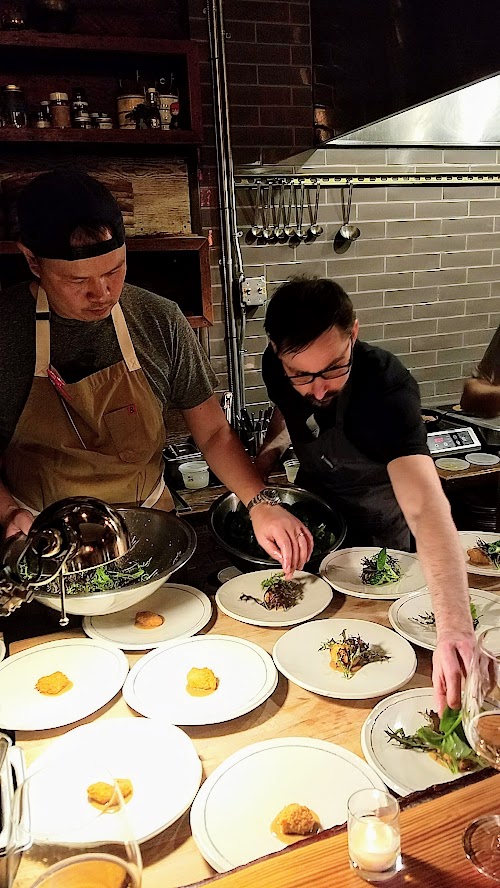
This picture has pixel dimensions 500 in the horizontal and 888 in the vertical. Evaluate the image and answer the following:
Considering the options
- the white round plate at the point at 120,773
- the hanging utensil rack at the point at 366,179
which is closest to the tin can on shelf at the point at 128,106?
the hanging utensil rack at the point at 366,179

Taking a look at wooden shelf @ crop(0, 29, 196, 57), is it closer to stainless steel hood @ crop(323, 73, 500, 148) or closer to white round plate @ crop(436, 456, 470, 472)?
stainless steel hood @ crop(323, 73, 500, 148)

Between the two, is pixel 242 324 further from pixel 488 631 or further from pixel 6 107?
pixel 488 631

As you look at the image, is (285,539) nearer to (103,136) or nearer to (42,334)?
(42,334)

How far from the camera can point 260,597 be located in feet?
5.33

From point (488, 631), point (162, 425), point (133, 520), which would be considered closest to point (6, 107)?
point (162, 425)

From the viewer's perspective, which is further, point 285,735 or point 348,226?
point 348,226

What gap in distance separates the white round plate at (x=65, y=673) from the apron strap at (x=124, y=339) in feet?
2.72

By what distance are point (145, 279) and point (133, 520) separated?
77.0 inches

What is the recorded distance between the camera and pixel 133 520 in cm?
169

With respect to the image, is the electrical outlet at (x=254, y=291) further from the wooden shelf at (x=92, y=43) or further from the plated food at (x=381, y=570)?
the plated food at (x=381, y=570)

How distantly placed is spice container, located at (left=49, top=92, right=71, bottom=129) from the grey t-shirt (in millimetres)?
1332

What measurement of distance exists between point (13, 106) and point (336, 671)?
105 inches

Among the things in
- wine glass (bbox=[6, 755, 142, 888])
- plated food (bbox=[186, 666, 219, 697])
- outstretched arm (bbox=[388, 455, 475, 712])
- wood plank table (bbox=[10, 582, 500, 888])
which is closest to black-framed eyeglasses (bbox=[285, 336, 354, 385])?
outstretched arm (bbox=[388, 455, 475, 712])

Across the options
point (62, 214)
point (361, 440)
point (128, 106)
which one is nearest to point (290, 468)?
point (361, 440)
